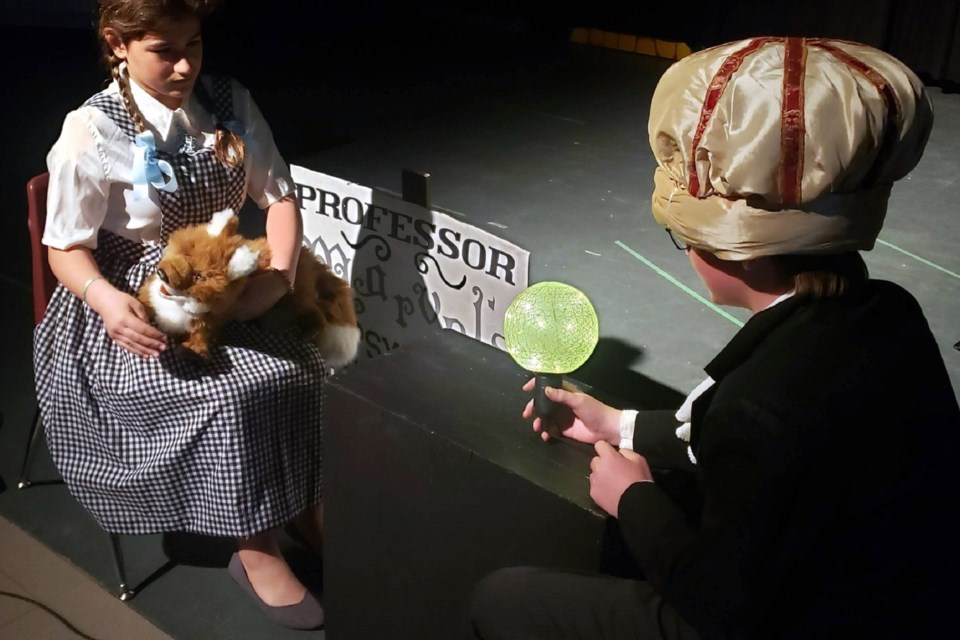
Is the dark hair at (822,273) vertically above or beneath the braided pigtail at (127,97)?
above

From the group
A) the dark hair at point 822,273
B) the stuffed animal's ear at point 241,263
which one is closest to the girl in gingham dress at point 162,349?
the stuffed animal's ear at point 241,263

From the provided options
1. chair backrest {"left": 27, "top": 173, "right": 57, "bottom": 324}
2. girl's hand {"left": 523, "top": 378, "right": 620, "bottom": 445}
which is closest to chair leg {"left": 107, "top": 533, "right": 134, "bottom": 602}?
chair backrest {"left": 27, "top": 173, "right": 57, "bottom": 324}

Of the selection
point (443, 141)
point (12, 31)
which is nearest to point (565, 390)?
point (443, 141)

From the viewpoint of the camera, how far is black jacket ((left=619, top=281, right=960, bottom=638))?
1.25 metres

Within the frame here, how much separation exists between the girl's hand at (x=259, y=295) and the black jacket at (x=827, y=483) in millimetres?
1202

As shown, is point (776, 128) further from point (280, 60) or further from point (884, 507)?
point (280, 60)

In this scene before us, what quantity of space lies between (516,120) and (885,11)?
3080 mm

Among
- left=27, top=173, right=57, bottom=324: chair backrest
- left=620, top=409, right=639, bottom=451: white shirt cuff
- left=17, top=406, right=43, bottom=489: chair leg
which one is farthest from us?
left=17, top=406, right=43, bottom=489: chair leg

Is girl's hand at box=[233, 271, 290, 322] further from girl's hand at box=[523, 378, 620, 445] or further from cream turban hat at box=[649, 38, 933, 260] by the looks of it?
cream turban hat at box=[649, 38, 933, 260]

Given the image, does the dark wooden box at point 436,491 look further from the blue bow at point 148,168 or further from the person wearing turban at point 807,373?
the blue bow at point 148,168

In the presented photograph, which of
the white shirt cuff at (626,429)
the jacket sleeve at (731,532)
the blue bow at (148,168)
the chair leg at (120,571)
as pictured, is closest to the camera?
the jacket sleeve at (731,532)

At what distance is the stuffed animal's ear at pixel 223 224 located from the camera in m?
2.14

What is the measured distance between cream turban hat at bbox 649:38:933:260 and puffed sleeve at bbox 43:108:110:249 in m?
1.31

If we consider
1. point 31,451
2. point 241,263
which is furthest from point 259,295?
point 31,451
